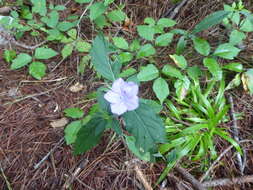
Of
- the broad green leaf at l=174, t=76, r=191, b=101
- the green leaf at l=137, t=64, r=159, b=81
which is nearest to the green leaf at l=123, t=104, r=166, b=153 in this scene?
the green leaf at l=137, t=64, r=159, b=81

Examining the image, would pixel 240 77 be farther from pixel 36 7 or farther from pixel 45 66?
pixel 36 7

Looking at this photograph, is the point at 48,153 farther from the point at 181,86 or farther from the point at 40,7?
the point at 40,7

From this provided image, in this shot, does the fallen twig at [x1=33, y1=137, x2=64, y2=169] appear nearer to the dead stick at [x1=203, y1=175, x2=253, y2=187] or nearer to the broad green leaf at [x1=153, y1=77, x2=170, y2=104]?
the broad green leaf at [x1=153, y1=77, x2=170, y2=104]

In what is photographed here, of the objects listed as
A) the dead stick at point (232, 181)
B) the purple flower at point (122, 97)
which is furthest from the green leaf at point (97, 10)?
the dead stick at point (232, 181)

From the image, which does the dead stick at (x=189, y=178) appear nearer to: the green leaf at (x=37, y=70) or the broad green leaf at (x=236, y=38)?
the broad green leaf at (x=236, y=38)

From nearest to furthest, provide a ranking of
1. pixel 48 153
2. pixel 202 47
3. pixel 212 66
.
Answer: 1. pixel 48 153
2. pixel 212 66
3. pixel 202 47

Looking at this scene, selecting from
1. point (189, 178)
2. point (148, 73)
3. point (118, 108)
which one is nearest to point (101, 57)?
point (118, 108)
